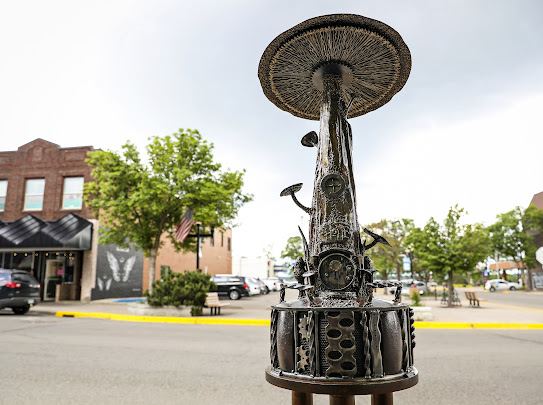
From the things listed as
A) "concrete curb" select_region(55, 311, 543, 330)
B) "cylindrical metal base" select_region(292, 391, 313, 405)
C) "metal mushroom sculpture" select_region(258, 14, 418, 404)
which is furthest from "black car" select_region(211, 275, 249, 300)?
"cylindrical metal base" select_region(292, 391, 313, 405)

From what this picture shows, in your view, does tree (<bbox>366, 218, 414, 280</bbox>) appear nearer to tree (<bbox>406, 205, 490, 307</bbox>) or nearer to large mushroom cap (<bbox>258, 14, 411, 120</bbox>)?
tree (<bbox>406, 205, 490, 307</bbox>)

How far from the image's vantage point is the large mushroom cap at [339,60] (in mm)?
3486

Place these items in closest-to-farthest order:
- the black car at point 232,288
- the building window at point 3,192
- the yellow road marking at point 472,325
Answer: the yellow road marking at point 472,325 < the building window at point 3,192 < the black car at point 232,288

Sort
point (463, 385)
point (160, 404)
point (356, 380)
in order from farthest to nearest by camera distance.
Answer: point (463, 385), point (160, 404), point (356, 380)

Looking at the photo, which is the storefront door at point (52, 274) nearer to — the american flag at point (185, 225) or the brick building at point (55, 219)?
the brick building at point (55, 219)

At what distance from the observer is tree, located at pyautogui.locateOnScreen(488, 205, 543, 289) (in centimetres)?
4888

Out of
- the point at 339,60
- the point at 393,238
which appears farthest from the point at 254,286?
the point at 339,60

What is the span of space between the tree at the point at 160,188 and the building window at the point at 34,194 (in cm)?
750

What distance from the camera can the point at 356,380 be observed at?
2742mm

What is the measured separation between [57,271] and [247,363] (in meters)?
19.9

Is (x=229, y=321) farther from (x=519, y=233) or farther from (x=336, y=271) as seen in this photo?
(x=519, y=233)

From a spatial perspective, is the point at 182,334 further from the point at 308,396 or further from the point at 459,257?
the point at 459,257

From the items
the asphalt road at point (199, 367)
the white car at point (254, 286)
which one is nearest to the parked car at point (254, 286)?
the white car at point (254, 286)

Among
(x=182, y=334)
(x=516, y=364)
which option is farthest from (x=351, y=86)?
(x=182, y=334)
